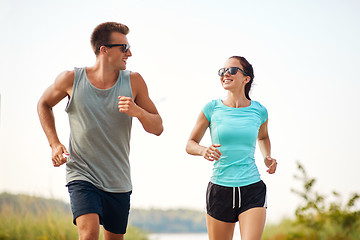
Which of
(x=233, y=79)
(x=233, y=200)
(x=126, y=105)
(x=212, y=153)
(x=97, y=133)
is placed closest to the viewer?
(x=126, y=105)

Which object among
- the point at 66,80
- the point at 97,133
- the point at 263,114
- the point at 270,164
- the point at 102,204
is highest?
the point at 66,80

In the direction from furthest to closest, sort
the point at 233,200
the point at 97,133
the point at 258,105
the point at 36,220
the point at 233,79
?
the point at 36,220
the point at 258,105
the point at 233,79
the point at 233,200
the point at 97,133

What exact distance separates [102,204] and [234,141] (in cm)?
109

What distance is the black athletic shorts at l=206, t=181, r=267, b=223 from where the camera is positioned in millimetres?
3518

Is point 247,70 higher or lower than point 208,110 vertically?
higher

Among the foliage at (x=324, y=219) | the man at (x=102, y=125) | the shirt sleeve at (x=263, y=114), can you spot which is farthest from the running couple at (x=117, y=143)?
the foliage at (x=324, y=219)

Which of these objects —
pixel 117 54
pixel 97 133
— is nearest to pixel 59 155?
pixel 97 133

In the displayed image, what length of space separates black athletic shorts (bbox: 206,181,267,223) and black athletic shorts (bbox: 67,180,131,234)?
0.65 meters

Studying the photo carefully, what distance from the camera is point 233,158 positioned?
3572 millimetres

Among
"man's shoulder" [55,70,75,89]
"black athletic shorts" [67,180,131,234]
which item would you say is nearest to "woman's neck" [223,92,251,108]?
"black athletic shorts" [67,180,131,234]

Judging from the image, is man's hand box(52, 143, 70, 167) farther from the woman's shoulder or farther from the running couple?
the woman's shoulder

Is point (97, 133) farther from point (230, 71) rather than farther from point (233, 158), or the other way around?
point (230, 71)

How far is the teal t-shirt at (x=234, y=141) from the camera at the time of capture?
3564 millimetres

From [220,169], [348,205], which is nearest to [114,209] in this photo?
[220,169]
